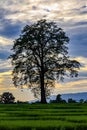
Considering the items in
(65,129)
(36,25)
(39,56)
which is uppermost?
(36,25)

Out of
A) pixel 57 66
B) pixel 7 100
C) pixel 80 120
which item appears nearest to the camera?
pixel 80 120

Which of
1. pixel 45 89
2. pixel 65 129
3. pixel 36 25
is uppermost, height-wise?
pixel 36 25

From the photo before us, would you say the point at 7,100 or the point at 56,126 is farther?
the point at 7,100

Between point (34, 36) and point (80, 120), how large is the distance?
61.0m

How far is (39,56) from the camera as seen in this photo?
8681cm

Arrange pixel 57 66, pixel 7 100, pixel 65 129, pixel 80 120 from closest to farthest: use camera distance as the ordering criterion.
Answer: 1. pixel 65 129
2. pixel 80 120
3. pixel 57 66
4. pixel 7 100

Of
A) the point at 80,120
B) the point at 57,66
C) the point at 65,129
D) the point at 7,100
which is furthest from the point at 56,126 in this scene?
the point at 7,100

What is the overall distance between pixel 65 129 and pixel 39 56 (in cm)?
6511

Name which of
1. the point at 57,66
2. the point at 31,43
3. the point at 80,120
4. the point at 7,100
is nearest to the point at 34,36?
the point at 31,43

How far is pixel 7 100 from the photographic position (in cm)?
10450

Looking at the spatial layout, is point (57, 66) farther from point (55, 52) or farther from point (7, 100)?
point (7, 100)

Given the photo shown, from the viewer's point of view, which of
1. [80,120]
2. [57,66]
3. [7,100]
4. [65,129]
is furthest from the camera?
[7,100]

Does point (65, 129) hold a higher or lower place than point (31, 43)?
lower

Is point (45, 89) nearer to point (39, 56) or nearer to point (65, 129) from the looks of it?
point (39, 56)
